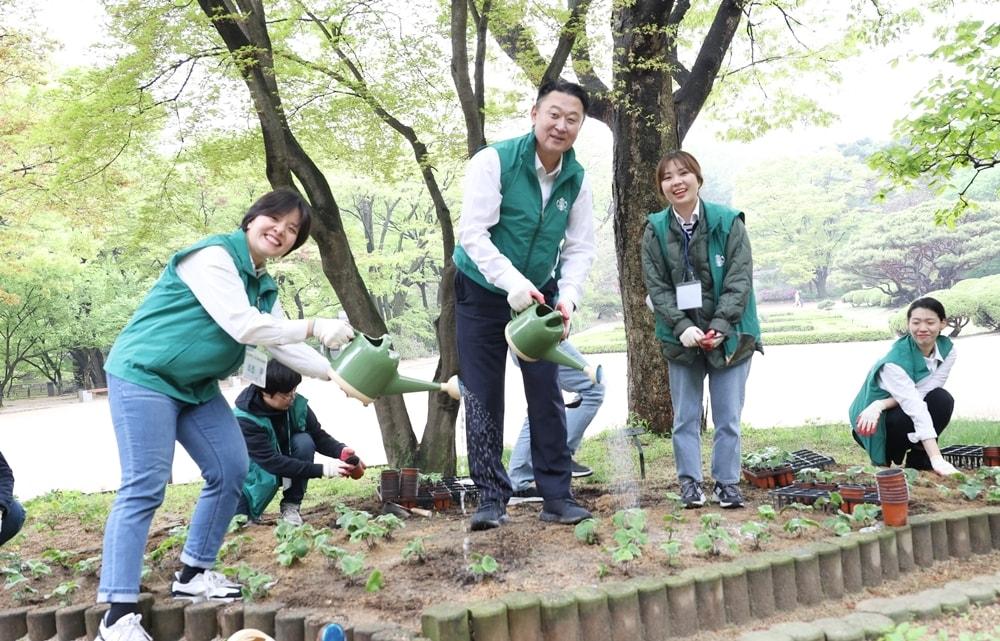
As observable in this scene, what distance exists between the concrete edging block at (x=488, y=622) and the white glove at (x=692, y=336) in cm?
142

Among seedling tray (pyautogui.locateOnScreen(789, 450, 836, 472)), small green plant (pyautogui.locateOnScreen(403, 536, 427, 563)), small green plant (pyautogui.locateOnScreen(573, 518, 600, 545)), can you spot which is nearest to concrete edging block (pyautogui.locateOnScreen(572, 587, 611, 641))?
small green plant (pyautogui.locateOnScreen(573, 518, 600, 545))

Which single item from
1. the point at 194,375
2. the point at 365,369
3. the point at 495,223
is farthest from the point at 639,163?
the point at 194,375

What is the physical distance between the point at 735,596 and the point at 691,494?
36.5 inches

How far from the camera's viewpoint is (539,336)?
8.19 feet

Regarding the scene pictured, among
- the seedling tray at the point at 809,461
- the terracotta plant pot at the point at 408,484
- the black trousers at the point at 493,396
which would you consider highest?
the black trousers at the point at 493,396

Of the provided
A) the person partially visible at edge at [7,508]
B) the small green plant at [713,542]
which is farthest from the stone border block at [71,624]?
the small green plant at [713,542]

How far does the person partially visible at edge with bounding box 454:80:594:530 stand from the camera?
2729 mm

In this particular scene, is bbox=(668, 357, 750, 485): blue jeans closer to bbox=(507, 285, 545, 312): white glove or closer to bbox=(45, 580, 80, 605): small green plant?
bbox=(507, 285, 545, 312): white glove

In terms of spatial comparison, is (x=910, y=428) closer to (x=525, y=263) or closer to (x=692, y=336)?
(x=692, y=336)

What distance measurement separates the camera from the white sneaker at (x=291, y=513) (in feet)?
11.2

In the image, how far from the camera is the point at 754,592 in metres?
2.34

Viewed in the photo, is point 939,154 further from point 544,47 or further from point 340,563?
point 340,563

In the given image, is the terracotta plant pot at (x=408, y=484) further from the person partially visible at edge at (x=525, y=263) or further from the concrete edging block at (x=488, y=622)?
the concrete edging block at (x=488, y=622)

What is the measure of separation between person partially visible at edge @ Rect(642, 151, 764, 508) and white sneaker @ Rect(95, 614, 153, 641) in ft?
6.70
